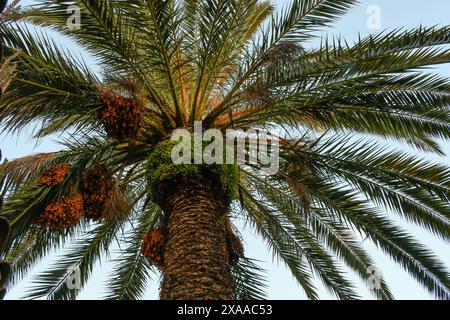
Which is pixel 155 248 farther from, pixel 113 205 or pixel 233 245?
pixel 233 245

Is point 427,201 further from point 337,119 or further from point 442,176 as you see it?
point 337,119

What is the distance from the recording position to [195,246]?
5.59 metres

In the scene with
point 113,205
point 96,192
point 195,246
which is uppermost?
point 96,192

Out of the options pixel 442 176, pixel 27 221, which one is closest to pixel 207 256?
pixel 27 221

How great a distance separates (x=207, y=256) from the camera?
5480mm

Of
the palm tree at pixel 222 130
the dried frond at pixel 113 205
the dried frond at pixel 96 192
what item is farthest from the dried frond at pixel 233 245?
the dried frond at pixel 96 192

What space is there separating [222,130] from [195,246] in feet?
6.62

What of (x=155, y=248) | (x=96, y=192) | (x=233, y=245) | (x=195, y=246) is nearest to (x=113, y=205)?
(x=96, y=192)

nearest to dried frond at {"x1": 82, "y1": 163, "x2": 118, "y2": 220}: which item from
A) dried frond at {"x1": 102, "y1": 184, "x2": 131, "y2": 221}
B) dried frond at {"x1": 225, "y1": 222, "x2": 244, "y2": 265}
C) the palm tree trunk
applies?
dried frond at {"x1": 102, "y1": 184, "x2": 131, "y2": 221}

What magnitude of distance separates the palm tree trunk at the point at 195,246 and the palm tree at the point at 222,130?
0.02 meters

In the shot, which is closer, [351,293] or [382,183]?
[382,183]

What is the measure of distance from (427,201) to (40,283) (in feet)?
17.7

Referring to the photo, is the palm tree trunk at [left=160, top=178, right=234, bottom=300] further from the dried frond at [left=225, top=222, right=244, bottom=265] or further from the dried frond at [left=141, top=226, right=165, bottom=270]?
the dried frond at [left=225, top=222, right=244, bottom=265]
